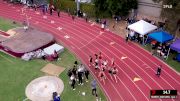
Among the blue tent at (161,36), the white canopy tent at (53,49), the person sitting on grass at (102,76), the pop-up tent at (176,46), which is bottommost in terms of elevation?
the person sitting on grass at (102,76)

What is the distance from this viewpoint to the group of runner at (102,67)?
2256cm

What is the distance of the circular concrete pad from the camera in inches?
825

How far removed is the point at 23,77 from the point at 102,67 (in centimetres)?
671

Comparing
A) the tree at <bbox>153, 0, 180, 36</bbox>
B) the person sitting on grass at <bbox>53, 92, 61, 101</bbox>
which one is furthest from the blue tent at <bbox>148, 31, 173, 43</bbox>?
the person sitting on grass at <bbox>53, 92, 61, 101</bbox>

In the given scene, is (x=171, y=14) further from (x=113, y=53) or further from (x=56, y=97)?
(x=56, y=97)

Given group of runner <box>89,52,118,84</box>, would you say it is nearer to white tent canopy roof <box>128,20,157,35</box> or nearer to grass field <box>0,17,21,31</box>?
white tent canopy roof <box>128,20,157,35</box>

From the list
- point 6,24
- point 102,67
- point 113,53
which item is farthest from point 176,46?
point 6,24

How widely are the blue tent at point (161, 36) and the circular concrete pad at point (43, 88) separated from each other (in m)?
9.96

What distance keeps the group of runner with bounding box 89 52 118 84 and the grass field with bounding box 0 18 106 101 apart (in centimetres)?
113

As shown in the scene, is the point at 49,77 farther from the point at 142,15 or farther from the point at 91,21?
the point at 142,15

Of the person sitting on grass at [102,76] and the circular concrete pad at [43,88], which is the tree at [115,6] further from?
the circular concrete pad at [43,88]

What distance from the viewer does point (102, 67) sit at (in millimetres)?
22875

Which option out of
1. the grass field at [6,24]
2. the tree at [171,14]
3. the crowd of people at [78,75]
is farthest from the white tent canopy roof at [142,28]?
the grass field at [6,24]

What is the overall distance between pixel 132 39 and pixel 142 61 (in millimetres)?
4256
